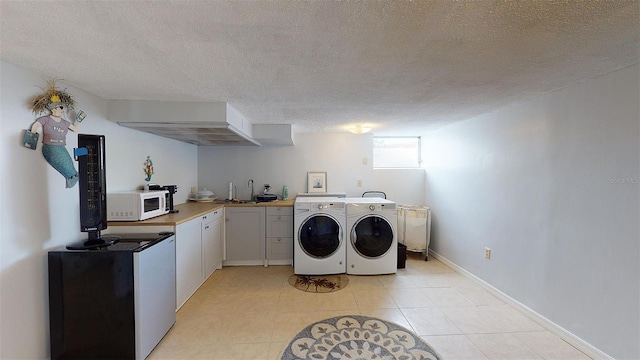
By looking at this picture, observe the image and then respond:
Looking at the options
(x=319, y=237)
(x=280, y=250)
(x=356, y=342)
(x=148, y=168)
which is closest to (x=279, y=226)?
(x=280, y=250)

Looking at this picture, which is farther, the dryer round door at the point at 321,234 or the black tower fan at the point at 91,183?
the dryer round door at the point at 321,234

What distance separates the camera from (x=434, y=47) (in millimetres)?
1276

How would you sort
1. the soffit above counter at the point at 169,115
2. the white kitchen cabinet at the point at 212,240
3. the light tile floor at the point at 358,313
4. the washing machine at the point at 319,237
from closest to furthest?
the light tile floor at the point at 358,313 → the soffit above counter at the point at 169,115 → the white kitchen cabinet at the point at 212,240 → the washing machine at the point at 319,237

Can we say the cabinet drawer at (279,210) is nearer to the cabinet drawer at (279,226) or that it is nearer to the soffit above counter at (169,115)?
the cabinet drawer at (279,226)

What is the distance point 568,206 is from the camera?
1.89m

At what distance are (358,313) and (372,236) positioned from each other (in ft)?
3.44

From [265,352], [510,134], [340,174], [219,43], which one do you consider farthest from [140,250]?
[510,134]

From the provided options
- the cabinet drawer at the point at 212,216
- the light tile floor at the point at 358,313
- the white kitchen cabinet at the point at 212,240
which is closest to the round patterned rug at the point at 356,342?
the light tile floor at the point at 358,313

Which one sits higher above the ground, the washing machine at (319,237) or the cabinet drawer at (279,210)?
the cabinet drawer at (279,210)

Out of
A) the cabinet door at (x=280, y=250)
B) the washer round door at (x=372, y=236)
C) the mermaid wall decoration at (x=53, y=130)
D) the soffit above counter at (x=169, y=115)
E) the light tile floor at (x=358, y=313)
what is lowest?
the light tile floor at (x=358, y=313)

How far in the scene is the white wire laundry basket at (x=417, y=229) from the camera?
359cm

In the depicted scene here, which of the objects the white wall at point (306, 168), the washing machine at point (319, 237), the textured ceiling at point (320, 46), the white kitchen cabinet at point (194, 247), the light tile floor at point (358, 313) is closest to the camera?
the textured ceiling at point (320, 46)

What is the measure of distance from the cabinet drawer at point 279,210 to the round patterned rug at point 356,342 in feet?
4.94

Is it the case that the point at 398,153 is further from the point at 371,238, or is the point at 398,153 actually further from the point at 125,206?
the point at 125,206
